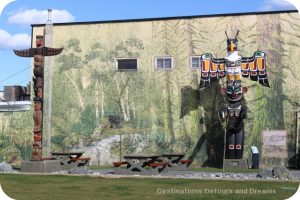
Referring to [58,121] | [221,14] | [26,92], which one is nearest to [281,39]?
[221,14]

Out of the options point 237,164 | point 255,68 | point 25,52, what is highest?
point 25,52

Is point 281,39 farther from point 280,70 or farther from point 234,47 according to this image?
point 234,47

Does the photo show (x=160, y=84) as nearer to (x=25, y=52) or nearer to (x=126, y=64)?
(x=126, y=64)

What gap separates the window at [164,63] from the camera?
21.5 metres

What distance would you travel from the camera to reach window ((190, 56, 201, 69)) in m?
Result: 21.1

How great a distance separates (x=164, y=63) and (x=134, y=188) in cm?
1083

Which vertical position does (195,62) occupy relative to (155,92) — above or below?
above

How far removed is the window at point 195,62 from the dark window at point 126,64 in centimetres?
282

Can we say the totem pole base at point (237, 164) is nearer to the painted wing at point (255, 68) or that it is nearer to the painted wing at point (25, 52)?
the painted wing at point (255, 68)

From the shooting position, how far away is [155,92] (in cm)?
2144

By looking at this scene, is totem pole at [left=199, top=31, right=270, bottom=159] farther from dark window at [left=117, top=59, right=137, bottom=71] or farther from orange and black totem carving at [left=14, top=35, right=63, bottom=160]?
orange and black totem carving at [left=14, top=35, right=63, bottom=160]

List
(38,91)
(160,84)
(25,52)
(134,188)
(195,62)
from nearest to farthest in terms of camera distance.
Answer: (134,188) → (38,91) → (25,52) → (195,62) → (160,84)

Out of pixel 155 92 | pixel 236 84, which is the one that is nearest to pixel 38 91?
pixel 155 92

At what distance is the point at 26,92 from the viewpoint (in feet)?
93.4
